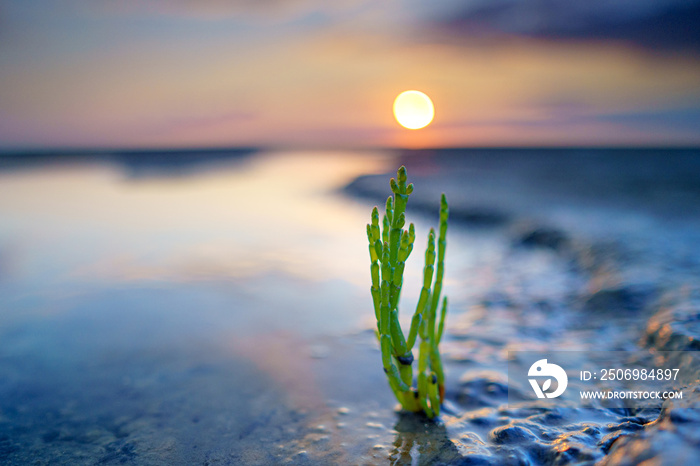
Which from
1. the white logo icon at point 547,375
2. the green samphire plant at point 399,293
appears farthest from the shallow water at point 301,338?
the green samphire plant at point 399,293

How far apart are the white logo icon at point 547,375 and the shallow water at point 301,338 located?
194 mm

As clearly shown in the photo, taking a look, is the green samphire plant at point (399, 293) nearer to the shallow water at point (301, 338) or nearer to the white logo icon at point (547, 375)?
the shallow water at point (301, 338)

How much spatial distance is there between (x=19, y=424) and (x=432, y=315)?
8.17 feet

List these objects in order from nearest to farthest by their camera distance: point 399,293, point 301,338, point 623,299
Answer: point 399,293 → point 301,338 → point 623,299

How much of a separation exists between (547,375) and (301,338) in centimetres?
201

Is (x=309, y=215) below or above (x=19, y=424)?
above

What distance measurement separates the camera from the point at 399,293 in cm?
192

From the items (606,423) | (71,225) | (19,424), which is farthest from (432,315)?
(71,225)

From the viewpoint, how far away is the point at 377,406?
8.65ft

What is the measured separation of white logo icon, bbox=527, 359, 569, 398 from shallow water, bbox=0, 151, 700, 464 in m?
0.19

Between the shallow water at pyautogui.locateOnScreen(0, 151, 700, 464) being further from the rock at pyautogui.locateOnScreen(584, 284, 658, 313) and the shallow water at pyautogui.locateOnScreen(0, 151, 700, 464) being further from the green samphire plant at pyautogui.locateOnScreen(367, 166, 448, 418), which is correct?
the green samphire plant at pyautogui.locateOnScreen(367, 166, 448, 418)

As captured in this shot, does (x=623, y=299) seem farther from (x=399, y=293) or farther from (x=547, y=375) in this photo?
(x=399, y=293)

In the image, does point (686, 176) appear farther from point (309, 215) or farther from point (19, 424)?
point (19, 424)

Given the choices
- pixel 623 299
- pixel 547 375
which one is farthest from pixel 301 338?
pixel 623 299
